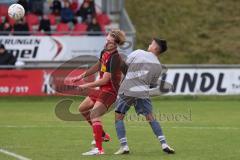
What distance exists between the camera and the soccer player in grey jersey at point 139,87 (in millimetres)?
13711

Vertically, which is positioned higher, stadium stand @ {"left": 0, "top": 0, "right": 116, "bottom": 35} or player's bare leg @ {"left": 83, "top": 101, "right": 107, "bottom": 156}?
player's bare leg @ {"left": 83, "top": 101, "right": 107, "bottom": 156}

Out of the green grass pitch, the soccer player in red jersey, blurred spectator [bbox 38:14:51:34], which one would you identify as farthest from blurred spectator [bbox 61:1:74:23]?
the soccer player in red jersey

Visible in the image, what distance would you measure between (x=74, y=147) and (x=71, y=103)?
10320mm

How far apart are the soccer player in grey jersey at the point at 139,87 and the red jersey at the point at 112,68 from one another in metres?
0.15

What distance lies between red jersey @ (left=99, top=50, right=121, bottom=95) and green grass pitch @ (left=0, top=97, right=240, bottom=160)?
1.21m

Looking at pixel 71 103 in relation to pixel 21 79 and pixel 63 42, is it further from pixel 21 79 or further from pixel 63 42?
pixel 63 42

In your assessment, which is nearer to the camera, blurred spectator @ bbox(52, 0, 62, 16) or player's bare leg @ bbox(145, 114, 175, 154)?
Answer: player's bare leg @ bbox(145, 114, 175, 154)

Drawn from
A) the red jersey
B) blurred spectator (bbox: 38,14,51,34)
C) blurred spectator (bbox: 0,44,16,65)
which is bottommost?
A: blurred spectator (bbox: 0,44,16,65)

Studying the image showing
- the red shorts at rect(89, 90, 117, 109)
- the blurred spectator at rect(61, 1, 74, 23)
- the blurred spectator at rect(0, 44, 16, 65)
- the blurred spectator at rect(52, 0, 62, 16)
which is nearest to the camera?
the red shorts at rect(89, 90, 117, 109)

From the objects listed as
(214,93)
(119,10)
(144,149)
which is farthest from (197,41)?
(144,149)

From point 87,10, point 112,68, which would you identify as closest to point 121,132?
point 112,68

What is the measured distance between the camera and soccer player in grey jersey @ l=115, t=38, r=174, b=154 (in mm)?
13711

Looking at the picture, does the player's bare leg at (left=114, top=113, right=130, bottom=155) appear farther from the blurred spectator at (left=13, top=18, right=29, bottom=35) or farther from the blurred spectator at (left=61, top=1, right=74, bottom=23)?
the blurred spectator at (left=61, top=1, right=74, bottom=23)

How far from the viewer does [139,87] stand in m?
13.8
